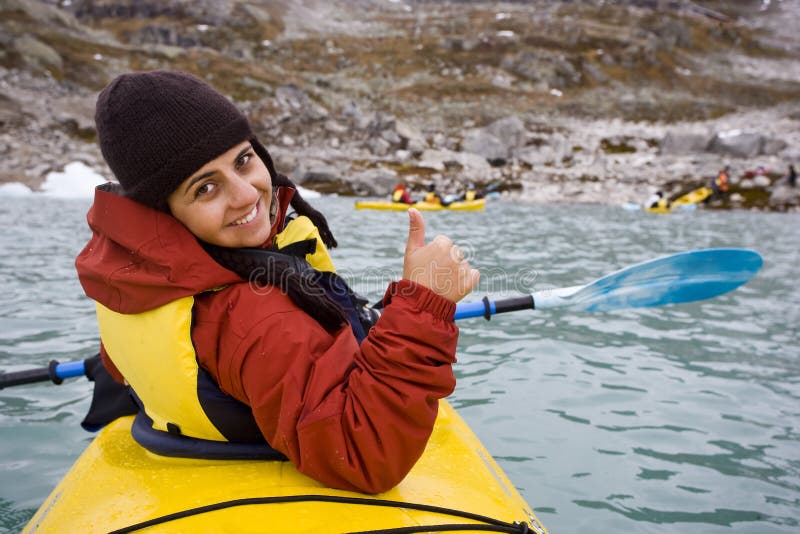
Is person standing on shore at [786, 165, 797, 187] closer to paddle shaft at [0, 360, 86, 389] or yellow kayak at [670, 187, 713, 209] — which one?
yellow kayak at [670, 187, 713, 209]

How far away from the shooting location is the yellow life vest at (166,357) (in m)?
1.82

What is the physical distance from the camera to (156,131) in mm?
1801

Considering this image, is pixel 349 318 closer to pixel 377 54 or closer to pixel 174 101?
pixel 174 101

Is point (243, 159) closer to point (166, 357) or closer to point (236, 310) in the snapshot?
point (236, 310)

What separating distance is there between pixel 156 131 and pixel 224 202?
31 cm

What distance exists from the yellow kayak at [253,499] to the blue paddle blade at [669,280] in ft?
8.03

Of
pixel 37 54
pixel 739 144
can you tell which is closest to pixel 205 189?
pixel 739 144

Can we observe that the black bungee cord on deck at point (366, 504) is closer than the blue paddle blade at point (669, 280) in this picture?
Yes

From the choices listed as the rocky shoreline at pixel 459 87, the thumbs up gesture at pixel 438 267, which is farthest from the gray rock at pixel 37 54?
the thumbs up gesture at pixel 438 267

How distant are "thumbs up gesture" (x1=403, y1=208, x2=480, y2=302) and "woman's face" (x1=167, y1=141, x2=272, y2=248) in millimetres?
572

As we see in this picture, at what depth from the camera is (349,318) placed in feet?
7.12

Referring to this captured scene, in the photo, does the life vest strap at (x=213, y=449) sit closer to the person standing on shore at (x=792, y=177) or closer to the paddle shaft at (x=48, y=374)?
the paddle shaft at (x=48, y=374)

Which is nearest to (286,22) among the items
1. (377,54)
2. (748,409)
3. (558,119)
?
(377,54)

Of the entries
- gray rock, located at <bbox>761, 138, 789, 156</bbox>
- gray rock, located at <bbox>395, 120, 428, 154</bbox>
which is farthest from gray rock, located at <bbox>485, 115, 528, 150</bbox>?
gray rock, located at <bbox>761, 138, 789, 156</bbox>
